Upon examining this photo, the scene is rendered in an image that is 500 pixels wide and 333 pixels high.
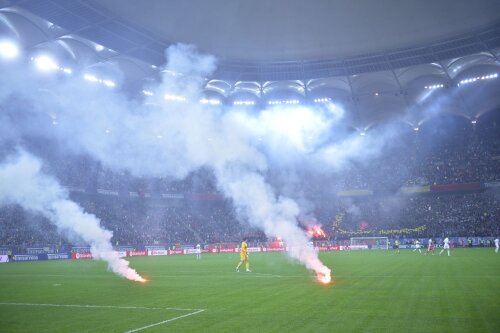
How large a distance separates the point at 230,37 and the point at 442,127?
44.0 metres

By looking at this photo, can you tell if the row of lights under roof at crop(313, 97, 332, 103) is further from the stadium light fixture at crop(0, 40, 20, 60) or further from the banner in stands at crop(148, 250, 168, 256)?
the stadium light fixture at crop(0, 40, 20, 60)

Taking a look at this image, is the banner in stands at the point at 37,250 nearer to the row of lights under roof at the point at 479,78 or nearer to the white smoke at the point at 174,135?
the white smoke at the point at 174,135

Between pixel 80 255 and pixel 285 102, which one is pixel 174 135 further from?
pixel 285 102

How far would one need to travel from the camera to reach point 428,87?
65625 millimetres

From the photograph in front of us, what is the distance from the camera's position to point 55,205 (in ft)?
79.9

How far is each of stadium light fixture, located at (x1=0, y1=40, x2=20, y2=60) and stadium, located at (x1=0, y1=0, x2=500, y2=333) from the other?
169 mm

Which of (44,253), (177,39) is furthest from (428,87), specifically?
(44,253)

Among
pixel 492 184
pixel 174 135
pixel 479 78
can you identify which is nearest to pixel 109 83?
pixel 174 135

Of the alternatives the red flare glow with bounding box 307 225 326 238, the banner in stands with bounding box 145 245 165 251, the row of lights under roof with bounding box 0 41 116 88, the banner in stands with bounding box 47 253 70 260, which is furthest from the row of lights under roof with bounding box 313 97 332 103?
the banner in stands with bounding box 47 253 70 260

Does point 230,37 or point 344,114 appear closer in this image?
point 230,37

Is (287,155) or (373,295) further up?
(287,155)

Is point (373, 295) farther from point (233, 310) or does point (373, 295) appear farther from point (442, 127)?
point (442, 127)

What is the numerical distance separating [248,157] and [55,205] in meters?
16.6

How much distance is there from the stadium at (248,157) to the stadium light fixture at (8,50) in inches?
6.7
